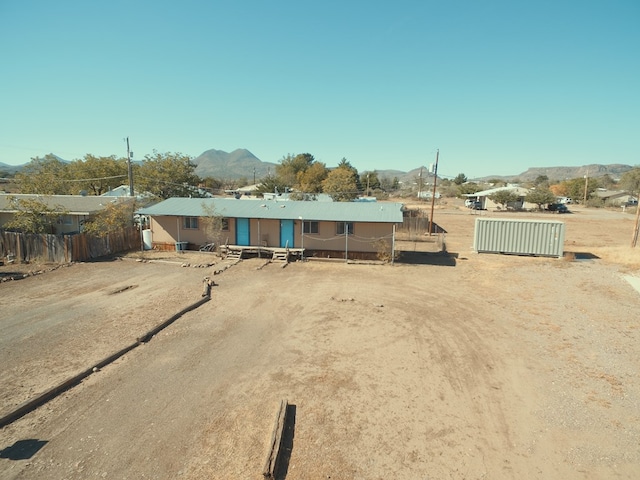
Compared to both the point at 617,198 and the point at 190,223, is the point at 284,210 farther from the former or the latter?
the point at 617,198

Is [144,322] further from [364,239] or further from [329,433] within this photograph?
[364,239]

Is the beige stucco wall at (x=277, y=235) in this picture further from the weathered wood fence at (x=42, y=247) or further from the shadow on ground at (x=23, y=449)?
the shadow on ground at (x=23, y=449)

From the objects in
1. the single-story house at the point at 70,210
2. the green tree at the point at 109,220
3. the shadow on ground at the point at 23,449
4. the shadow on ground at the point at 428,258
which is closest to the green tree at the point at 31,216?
the green tree at the point at 109,220

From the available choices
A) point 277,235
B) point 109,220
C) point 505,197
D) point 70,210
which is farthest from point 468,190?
point 70,210

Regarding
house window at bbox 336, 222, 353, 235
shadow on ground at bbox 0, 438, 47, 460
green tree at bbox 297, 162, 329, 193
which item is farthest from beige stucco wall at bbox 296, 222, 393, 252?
green tree at bbox 297, 162, 329, 193

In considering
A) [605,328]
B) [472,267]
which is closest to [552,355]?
[605,328]

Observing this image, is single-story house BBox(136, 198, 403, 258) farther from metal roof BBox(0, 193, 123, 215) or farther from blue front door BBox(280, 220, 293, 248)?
metal roof BBox(0, 193, 123, 215)
